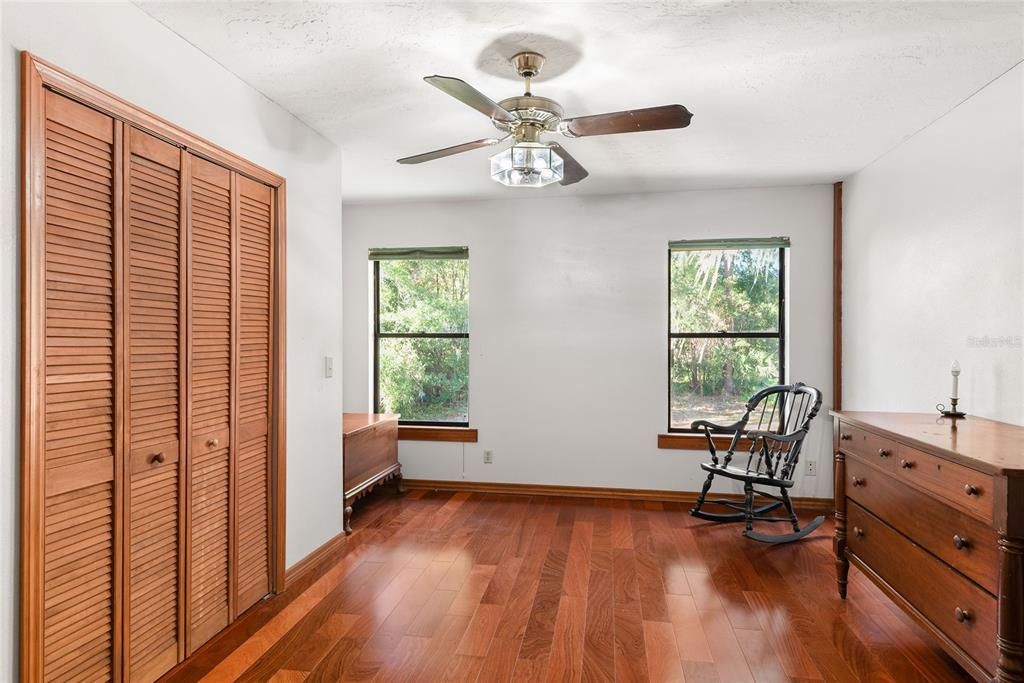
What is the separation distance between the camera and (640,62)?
8.10 ft

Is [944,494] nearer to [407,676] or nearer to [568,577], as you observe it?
[568,577]

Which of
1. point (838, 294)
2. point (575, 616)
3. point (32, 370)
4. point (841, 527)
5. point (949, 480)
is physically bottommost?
point (575, 616)

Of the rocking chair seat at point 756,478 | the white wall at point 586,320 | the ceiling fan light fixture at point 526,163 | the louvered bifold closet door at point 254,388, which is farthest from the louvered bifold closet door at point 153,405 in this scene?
the rocking chair seat at point 756,478

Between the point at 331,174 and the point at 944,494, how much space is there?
3.24m

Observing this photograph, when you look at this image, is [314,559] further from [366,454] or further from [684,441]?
[684,441]

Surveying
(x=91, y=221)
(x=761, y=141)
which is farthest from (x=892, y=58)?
(x=91, y=221)

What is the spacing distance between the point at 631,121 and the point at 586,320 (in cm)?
268

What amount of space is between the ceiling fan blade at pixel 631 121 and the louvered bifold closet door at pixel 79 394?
158 cm

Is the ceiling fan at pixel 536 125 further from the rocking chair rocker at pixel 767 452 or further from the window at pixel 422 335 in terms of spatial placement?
the window at pixel 422 335

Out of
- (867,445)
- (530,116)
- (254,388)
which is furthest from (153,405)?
(867,445)

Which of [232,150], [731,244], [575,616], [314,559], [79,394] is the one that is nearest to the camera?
[79,394]

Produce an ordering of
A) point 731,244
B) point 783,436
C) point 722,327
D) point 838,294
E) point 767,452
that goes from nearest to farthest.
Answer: point 783,436 < point 767,452 < point 838,294 < point 731,244 < point 722,327

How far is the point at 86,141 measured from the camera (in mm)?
1886

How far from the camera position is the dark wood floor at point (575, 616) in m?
2.31
